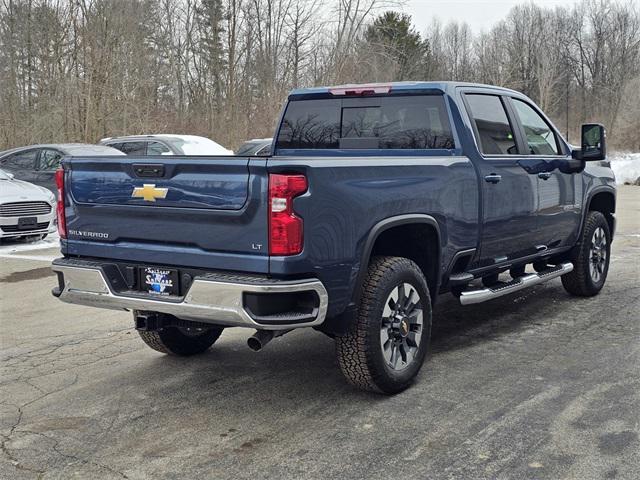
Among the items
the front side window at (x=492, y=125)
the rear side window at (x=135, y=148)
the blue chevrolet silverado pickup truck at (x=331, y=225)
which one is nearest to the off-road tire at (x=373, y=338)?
the blue chevrolet silverado pickup truck at (x=331, y=225)

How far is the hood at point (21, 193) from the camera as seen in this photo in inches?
457

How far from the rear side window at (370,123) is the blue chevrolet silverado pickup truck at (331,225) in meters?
0.01

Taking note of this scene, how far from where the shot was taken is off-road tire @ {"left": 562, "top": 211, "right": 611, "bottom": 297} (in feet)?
23.6

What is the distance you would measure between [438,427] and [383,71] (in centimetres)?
3232

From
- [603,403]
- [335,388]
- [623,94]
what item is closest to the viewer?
[603,403]

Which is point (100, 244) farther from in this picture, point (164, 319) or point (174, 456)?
point (174, 456)

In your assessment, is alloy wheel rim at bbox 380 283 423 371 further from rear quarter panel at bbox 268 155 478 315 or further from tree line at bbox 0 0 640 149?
tree line at bbox 0 0 640 149

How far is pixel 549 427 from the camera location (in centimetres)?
407

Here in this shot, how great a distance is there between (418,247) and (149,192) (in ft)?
6.02

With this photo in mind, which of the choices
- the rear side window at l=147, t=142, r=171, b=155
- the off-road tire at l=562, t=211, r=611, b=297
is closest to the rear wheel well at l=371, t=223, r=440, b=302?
the off-road tire at l=562, t=211, r=611, b=297

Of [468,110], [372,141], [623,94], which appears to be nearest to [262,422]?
[372,141]

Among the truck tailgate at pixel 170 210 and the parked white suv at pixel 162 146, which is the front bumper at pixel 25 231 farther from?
the truck tailgate at pixel 170 210

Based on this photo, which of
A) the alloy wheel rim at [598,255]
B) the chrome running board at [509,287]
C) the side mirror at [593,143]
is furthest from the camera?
the alloy wheel rim at [598,255]

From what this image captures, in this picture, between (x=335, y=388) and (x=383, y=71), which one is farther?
(x=383, y=71)
